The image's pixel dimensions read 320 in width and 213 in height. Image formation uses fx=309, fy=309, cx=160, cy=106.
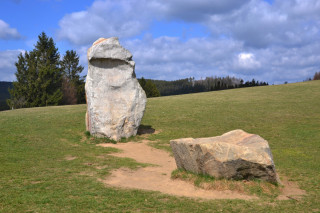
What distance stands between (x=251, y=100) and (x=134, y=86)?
18.9 meters

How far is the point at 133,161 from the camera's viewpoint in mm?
14727

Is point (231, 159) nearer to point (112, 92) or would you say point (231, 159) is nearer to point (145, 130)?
point (112, 92)

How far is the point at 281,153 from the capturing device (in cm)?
1656

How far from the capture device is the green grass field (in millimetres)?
8516

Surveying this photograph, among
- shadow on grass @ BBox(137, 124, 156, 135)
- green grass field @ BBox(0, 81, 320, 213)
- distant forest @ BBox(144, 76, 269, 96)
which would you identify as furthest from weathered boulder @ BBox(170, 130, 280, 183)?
distant forest @ BBox(144, 76, 269, 96)

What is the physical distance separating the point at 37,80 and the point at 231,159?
47.0m

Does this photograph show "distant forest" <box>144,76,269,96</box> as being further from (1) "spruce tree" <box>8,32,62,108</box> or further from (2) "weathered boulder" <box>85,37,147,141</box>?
(2) "weathered boulder" <box>85,37,147,141</box>

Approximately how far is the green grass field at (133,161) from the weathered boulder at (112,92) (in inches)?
46.1

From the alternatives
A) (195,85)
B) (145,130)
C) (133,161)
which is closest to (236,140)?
(133,161)

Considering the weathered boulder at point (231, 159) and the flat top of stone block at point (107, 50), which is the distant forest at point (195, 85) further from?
the weathered boulder at point (231, 159)

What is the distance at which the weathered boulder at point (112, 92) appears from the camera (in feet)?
63.0

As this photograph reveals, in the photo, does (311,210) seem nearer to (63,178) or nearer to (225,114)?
(63,178)

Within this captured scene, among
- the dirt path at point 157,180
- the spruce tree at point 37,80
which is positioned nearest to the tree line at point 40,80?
the spruce tree at point 37,80

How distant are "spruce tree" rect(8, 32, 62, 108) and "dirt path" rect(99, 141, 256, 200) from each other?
1529 inches
